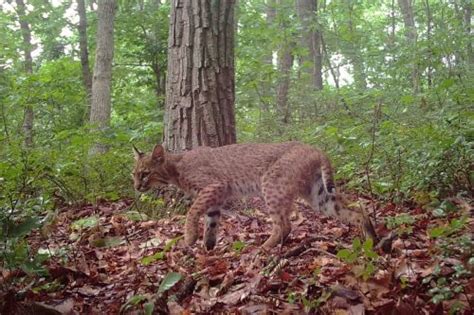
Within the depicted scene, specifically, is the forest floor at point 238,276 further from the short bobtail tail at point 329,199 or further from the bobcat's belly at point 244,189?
the bobcat's belly at point 244,189

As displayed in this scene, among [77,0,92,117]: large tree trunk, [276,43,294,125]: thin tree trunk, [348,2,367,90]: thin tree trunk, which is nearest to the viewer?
[276,43,294,125]: thin tree trunk

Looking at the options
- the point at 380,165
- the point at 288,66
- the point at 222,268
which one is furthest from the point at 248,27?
the point at 222,268

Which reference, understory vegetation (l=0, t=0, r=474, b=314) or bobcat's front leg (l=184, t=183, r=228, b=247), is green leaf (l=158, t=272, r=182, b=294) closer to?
understory vegetation (l=0, t=0, r=474, b=314)

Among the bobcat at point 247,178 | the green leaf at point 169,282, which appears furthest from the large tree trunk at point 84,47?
the green leaf at point 169,282

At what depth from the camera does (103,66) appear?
11.9 meters

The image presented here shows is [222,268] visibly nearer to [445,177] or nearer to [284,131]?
[445,177]

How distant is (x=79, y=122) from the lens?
12.8 metres

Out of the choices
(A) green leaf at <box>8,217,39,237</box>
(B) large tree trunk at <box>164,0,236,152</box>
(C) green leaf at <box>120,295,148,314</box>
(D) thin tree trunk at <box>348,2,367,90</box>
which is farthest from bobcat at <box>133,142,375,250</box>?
(D) thin tree trunk at <box>348,2,367,90</box>

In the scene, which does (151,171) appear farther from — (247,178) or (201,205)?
(247,178)

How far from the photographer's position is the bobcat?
17.4ft

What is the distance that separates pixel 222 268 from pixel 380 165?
2.87m

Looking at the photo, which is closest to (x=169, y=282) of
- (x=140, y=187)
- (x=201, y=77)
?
(x=140, y=187)

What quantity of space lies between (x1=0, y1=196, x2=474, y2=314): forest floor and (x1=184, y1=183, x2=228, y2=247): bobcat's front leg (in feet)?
0.49

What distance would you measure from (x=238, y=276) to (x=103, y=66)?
911 cm
